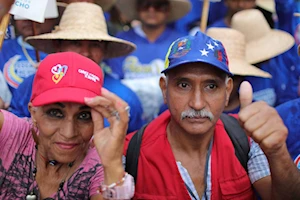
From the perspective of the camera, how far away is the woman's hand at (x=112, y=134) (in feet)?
7.06

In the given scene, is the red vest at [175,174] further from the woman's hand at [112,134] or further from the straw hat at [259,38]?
the straw hat at [259,38]

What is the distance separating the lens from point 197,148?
2.64 m

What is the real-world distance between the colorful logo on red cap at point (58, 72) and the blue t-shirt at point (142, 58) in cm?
195

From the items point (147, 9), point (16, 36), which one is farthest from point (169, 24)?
point (16, 36)

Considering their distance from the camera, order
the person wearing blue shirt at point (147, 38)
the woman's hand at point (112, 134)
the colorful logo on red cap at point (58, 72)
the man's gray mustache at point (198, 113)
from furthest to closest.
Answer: the person wearing blue shirt at point (147, 38) → the man's gray mustache at point (198, 113) → the colorful logo on red cap at point (58, 72) → the woman's hand at point (112, 134)

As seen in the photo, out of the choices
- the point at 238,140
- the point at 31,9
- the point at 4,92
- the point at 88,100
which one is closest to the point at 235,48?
the point at 238,140

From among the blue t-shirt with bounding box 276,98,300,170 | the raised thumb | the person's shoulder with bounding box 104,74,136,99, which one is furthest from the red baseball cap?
the blue t-shirt with bounding box 276,98,300,170

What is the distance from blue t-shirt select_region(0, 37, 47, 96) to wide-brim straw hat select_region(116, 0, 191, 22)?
152cm

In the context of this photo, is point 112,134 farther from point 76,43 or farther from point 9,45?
point 9,45

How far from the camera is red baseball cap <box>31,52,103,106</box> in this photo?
222 cm

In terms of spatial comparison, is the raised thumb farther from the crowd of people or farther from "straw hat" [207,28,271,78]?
"straw hat" [207,28,271,78]

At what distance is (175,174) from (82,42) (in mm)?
1269

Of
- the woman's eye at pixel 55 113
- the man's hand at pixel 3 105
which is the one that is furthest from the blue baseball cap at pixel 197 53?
the man's hand at pixel 3 105

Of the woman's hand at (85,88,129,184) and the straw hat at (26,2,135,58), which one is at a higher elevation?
the straw hat at (26,2,135,58)
